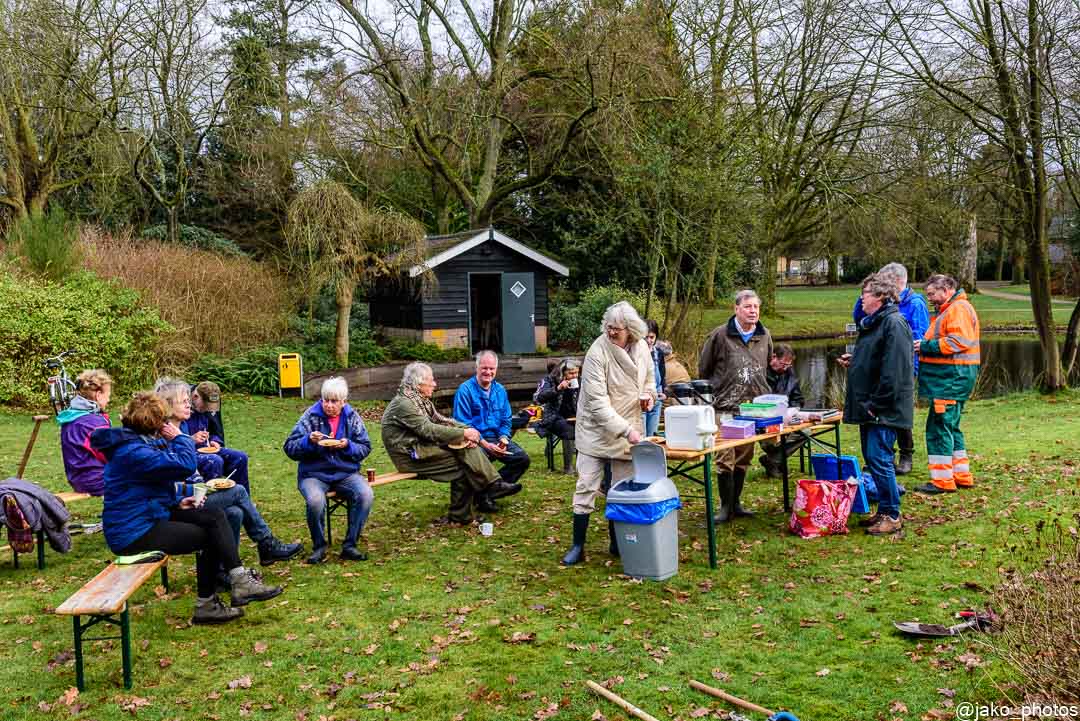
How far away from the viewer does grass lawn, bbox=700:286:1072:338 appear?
31.5 meters

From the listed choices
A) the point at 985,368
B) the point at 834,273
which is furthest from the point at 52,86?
the point at 834,273

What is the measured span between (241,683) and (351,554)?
2.11m

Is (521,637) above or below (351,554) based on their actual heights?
below

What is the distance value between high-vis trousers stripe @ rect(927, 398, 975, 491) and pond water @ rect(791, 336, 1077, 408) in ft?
23.6

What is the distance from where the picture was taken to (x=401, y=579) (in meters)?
6.21

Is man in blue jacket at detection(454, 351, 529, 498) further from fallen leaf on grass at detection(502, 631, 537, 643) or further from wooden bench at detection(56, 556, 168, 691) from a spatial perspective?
wooden bench at detection(56, 556, 168, 691)

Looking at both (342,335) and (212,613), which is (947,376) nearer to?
(212,613)

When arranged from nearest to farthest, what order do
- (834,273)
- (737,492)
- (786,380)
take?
(737,492) → (786,380) → (834,273)

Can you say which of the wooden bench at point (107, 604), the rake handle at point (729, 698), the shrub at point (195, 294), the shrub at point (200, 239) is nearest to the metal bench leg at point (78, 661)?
the wooden bench at point (107, 604)

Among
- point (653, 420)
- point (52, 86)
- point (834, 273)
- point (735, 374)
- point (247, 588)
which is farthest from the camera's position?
point (834, 273)

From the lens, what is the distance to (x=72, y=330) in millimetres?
15180

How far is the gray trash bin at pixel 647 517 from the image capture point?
580 centimetres

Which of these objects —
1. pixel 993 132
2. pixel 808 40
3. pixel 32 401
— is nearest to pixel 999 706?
pixel 993 132

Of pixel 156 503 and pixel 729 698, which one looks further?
pixel 156 503
